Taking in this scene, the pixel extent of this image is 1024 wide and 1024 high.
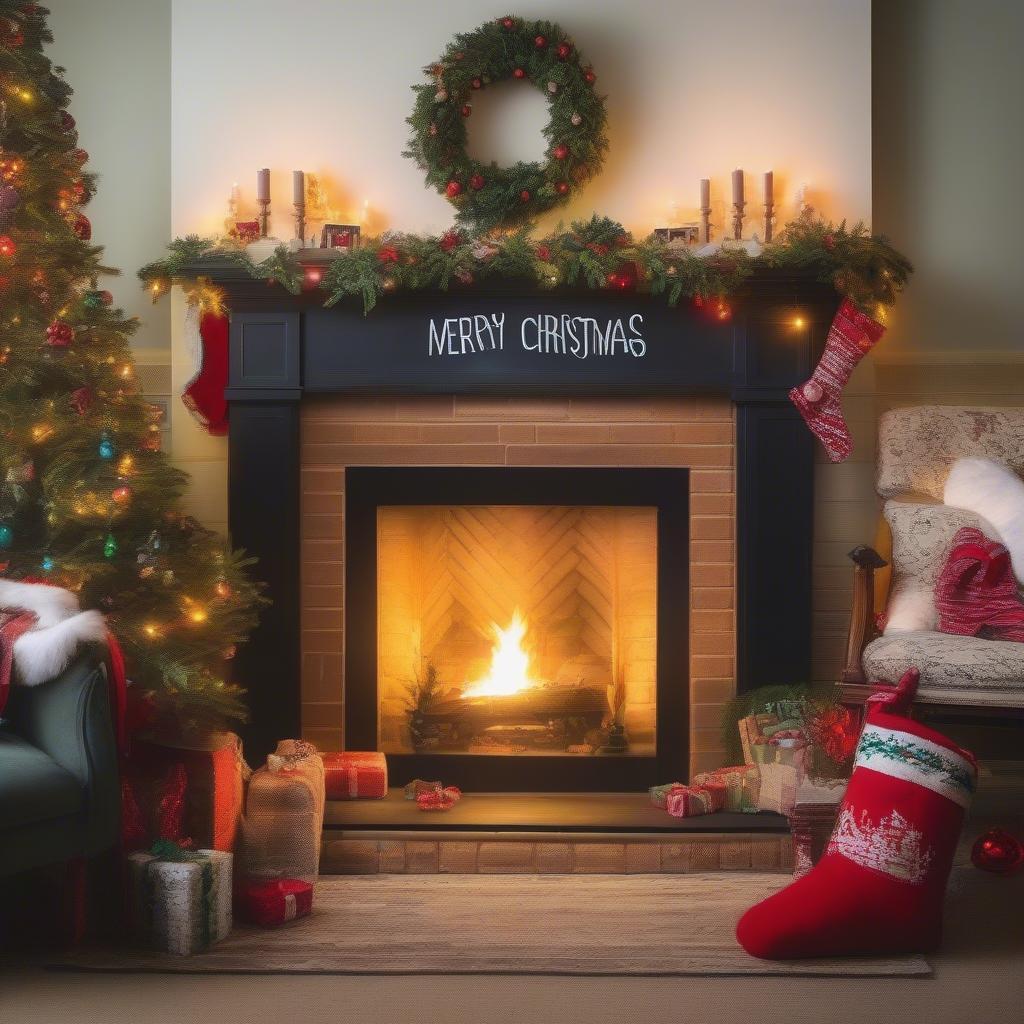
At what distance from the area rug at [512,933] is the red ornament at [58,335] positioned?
4.49 feet

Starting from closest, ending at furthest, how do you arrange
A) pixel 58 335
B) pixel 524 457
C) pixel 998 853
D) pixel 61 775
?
pixel 61 775, pixel 58 335, pixel 998 853, pixel 524 457

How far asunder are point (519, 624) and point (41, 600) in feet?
5.28

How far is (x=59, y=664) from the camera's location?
2.29 meters

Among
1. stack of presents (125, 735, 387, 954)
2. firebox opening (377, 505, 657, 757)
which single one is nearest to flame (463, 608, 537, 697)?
firebox opening (377, 505, 657, 757)

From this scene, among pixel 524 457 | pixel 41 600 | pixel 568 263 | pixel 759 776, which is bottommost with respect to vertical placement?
pixel 759 776

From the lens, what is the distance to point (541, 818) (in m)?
3.13

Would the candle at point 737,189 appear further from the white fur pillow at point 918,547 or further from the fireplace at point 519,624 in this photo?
the white fur pillow at point 918,547

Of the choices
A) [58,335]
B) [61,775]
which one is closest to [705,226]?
[58,335]

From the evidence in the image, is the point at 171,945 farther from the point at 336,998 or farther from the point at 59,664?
the point at 59,664

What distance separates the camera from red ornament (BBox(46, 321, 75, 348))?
275 centimetres

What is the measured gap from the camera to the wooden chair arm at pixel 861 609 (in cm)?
309

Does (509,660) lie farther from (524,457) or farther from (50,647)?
(50,647)

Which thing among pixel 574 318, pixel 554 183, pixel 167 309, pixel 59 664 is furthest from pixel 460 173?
pixel 59 664

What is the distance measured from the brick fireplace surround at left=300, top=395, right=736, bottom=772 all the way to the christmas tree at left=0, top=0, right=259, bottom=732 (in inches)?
21.6
